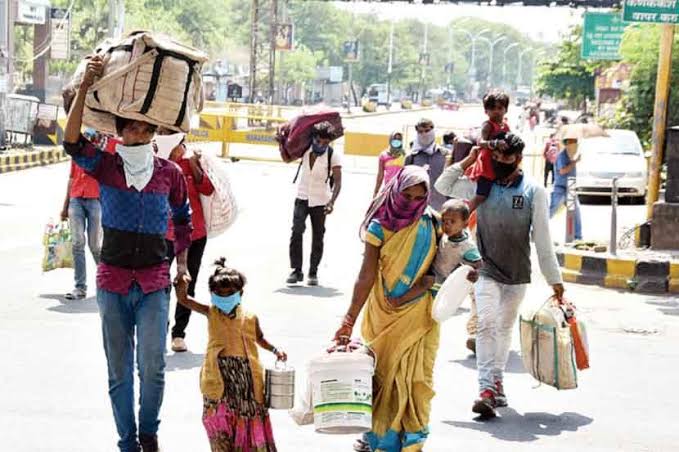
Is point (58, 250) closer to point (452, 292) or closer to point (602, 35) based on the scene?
point (452, 292)

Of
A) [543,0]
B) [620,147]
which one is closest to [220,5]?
[543,0]

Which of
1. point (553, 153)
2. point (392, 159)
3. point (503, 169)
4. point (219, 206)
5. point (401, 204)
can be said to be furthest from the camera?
point (553, 153)

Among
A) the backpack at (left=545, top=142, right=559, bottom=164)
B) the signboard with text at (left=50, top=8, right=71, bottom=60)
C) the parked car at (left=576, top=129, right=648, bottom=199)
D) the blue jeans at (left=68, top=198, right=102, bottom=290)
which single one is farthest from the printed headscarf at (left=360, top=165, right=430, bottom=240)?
the signboard with text at (left=50, top=8, right=71, bottom=60)

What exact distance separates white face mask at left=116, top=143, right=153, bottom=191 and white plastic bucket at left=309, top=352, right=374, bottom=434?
1160 mm

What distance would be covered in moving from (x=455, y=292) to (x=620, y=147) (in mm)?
21578

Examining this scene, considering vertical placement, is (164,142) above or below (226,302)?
above

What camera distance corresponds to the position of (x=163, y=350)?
6480mm

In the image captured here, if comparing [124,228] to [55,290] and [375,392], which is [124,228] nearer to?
[375,392]

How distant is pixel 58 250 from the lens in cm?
1200

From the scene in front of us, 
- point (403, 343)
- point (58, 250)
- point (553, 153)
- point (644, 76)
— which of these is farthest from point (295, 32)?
point (403, 343)

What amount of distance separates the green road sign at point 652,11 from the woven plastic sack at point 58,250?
7.29 meters

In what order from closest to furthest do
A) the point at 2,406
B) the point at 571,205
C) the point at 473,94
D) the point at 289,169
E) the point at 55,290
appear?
the point at 2,406 → the point at 55,290 → the point at 571,205 → the point at 289,169 → the point at 473,94

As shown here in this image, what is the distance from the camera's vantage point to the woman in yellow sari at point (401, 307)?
6.54 m

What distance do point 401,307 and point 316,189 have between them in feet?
21.6
